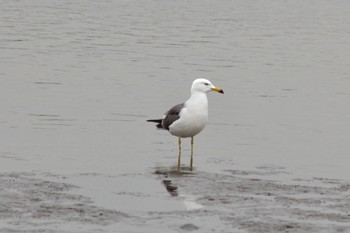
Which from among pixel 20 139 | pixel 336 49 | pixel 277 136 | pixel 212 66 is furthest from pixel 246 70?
pixel 20 139

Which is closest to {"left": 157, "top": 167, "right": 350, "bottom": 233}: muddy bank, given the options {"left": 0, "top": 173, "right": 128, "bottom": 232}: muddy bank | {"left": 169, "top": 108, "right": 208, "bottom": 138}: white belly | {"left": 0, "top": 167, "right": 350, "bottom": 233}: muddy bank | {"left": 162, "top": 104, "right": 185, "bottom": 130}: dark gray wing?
{"left": 0, "top": 167, "right": 350, "bottom": 233}: muddy bank

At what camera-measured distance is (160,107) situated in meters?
23.6

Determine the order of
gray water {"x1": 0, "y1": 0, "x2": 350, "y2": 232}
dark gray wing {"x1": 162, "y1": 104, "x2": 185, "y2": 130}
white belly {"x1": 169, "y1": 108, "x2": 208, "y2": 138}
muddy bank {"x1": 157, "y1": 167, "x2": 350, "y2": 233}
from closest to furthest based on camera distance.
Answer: muddy bank {"x1": 157, "y1": 167, "x2": 350, "y2": 233}, gray water {"x1": 0, "y1": 0, "x2": 350, "y2": 232}, white belly {"x1": 169, "y1": 108, "x2": 208, "y2": 138}, dark gray wing {"x1": 162, "y1": 104, "x2": 185, "y2": 130}

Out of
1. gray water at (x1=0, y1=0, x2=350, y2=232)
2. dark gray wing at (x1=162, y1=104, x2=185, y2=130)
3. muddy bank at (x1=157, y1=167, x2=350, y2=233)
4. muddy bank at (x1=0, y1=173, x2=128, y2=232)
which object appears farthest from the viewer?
dark gray wing at (x1=162, y1=104, x2=185, y2=130)

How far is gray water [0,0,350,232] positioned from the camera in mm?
14273

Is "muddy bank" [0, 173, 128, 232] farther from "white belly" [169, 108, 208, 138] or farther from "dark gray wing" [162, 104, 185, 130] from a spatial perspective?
"dark gray wing" [162, 104, 185, 130]

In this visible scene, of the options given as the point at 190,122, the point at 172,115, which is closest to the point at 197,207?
the point at 190,122

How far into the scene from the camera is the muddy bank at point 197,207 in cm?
1177

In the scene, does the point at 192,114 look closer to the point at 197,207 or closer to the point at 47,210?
the point at 197,207

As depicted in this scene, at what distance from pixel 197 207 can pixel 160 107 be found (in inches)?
423

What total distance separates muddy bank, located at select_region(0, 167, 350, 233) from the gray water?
56mm

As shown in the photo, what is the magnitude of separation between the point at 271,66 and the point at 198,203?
19644 millimetres

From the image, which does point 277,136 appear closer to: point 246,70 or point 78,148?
point 78,148

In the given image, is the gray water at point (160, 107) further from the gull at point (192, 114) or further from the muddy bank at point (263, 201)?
the gull at point (192, 114)
